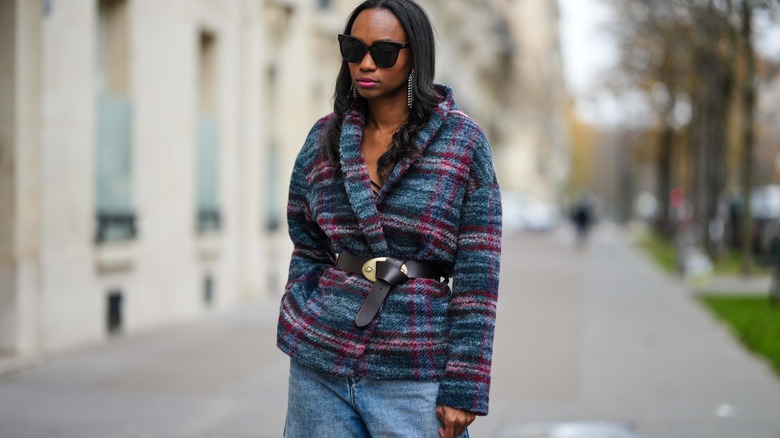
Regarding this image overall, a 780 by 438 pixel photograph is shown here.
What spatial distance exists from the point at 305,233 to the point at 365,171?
0.32 metres

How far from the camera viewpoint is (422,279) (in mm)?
3109

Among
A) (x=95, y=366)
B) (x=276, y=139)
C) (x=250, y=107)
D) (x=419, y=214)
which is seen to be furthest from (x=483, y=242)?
(x=276, y=139)

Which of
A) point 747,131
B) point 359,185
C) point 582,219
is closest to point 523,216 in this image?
point 582,219

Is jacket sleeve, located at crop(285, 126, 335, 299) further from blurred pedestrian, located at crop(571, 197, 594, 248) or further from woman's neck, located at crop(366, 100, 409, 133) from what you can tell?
blurred pedestrian, located at crop(571, 197, 594, 248)

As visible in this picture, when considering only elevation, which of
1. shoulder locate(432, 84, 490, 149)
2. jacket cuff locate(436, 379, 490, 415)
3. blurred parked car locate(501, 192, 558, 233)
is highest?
shoulder locate(432, 84, 490, 149)

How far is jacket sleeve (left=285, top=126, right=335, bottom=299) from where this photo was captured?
10.8ft

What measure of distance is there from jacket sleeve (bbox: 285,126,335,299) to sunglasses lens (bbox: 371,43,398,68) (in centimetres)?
35

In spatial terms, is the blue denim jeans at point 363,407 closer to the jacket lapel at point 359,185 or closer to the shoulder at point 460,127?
the jacket lapel at point 359,185

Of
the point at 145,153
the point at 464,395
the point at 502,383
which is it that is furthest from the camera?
the point at 145,153

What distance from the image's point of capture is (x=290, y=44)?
18438 mm

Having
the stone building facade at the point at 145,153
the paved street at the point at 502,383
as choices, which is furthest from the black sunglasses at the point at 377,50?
the paved street at the point at 502,383

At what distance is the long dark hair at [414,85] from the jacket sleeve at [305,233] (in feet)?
0.39

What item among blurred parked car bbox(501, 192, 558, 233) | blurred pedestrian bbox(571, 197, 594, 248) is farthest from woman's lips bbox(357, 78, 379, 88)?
blurred parked car bbox(501, 192, 558, 233)

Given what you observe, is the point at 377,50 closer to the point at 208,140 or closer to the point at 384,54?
the point at 384,54
